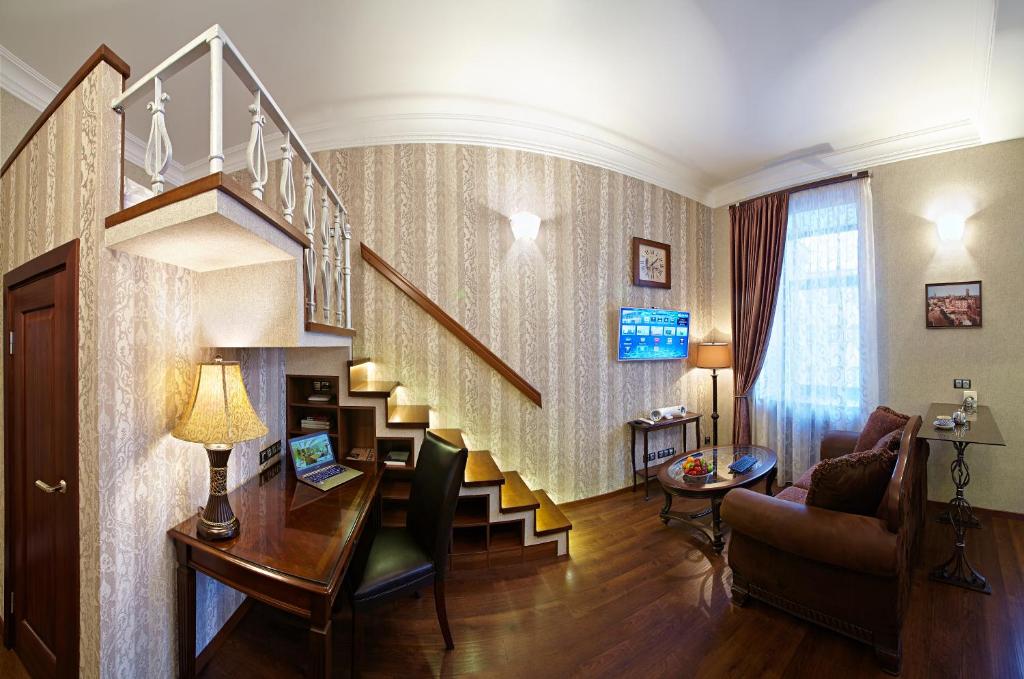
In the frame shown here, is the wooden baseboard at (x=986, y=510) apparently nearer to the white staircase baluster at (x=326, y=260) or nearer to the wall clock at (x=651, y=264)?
the wall clock at (x=651, y=264)

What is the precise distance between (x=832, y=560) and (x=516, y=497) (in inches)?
62.1

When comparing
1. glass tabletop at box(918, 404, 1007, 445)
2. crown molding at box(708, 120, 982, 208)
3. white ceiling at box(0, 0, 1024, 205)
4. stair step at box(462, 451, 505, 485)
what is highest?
white ceiling at box(0, 0, 1024, 205)

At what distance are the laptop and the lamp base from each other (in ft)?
1.54

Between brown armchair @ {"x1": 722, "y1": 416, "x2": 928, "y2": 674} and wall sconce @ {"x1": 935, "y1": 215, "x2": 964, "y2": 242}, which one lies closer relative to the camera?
brown armchair @ {"x1": 722, "y1": 416, "x2": 928, "y2": 674}

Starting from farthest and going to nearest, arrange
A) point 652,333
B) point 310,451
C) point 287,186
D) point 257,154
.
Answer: point 652,333, point 310,451, point 287,186, point 257,154

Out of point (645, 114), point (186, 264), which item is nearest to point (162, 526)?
point (186, 264)

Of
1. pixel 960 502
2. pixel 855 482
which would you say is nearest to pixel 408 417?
pixel 855 482

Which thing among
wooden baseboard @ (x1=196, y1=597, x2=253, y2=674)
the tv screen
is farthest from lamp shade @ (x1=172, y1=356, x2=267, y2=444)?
the tv screen

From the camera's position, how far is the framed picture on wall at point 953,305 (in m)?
2.75

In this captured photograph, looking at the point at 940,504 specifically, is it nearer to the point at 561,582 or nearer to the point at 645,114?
the point at 561,582

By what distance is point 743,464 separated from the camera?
2.54m

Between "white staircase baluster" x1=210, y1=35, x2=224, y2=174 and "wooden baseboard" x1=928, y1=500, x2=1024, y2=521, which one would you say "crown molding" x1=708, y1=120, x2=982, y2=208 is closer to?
"wooden baseboard" x1=928, y1=500, x2=1024, y2=521

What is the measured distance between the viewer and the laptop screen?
1.96 meters

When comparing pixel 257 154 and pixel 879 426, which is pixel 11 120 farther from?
pixel 879 426
